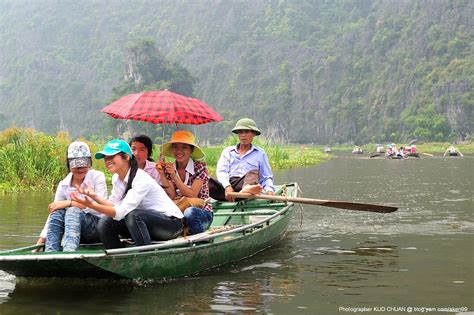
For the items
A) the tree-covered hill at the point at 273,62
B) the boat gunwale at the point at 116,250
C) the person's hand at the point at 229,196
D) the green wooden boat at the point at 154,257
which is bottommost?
the green wooden boat at the point at 154,257

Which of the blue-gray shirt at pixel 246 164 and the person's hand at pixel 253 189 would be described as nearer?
the person's hand at pixel 253 189

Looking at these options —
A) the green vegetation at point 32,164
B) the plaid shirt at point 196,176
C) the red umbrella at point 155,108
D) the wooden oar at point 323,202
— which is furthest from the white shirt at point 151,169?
the green vegetation at point 32,164

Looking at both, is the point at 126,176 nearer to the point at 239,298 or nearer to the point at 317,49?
the point at 239,298

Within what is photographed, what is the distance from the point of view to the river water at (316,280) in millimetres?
5543

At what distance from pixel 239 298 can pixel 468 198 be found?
9.68m

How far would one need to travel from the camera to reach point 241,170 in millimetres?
8820

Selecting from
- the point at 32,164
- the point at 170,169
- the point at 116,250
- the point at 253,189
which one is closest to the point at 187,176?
the point at 170,169

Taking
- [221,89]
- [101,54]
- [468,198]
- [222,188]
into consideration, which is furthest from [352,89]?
[222,188]

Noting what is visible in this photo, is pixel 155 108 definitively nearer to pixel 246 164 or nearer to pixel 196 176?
pixel 196 176

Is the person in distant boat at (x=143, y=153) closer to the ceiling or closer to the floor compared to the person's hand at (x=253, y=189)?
closer to the ceiling

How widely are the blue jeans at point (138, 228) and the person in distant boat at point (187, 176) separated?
0.48 meters

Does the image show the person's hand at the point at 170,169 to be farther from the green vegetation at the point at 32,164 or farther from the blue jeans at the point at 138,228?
the green vegetation at the point at 32,164

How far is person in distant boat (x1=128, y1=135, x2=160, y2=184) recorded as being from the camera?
22.2 ft

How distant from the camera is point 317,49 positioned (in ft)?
362
